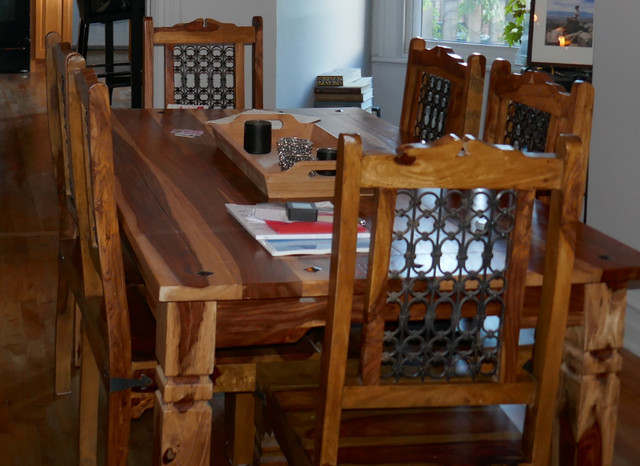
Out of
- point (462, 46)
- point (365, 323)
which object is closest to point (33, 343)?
point (365, 323)

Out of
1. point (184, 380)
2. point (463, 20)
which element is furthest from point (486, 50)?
point (184, 380)

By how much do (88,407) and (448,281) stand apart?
3.79 feet

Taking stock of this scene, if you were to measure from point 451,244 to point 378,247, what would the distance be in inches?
18.9

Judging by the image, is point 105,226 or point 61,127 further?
point 61,127

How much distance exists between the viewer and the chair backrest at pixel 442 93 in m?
2.80

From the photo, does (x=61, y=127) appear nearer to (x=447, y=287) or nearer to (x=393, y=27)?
(x=447, y=287)

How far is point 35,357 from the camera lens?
3182 mm

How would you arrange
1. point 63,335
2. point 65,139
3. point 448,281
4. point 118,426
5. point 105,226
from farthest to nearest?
1. point 63,335
2. point 65,139
3. point 118,426
4. point 105,226
5. point 448,281

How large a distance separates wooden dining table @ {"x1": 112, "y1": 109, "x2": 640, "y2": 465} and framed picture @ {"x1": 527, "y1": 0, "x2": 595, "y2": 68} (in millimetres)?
2125

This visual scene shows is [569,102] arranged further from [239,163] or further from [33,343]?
[33,343]

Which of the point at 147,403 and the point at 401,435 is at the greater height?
the point at 401,435

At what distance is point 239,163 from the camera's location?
2.54 m

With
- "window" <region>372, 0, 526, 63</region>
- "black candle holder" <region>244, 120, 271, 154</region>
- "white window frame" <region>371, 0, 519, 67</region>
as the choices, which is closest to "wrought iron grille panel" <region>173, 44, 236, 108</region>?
"black candle holder" <region>244, 120, 271, 154</region>

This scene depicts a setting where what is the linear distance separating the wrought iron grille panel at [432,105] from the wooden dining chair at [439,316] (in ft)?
4.16
